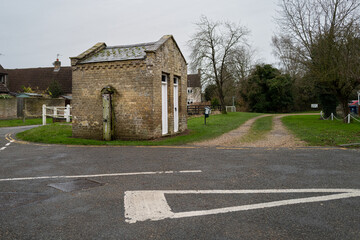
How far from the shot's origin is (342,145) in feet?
33.3

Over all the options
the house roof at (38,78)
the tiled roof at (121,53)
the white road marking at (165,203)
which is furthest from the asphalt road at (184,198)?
the house roof at (38,78)

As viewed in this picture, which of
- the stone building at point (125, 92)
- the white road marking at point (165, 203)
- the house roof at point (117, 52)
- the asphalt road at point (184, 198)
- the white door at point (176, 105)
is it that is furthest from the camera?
the white door at point (176, 105)

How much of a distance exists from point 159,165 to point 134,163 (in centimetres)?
77

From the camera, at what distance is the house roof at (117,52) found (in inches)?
535

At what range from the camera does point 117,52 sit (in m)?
14.6

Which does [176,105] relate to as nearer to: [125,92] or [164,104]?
[164,104]

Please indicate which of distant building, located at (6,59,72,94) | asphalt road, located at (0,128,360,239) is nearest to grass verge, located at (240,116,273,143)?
asphalt road, located at (0,128,360,239)

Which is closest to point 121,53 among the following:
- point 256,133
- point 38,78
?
point 256,133

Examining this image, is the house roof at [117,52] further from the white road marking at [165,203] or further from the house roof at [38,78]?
the house roof at [38,78]

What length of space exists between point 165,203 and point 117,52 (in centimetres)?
1153

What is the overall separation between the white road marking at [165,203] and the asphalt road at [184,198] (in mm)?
14

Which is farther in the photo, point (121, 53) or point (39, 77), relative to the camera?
point (39, 77)

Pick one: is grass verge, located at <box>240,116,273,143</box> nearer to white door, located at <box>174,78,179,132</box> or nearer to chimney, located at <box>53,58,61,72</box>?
white door, located at <box>174,78,179,132</box>

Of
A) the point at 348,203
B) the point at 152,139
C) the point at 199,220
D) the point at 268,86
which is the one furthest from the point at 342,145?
the point at 268,86
